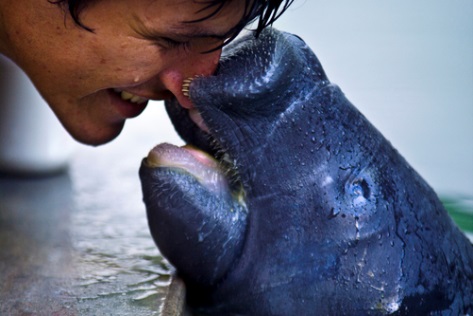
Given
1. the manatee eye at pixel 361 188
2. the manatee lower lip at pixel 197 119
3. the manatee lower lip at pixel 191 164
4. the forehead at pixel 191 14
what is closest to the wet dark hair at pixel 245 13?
the forehead at pixel 191 14

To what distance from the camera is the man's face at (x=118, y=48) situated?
8.68 feet

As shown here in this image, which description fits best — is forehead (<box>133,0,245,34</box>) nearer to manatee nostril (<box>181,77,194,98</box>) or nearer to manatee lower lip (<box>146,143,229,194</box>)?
manatee nostril (<box>181,77,194,98</box>)

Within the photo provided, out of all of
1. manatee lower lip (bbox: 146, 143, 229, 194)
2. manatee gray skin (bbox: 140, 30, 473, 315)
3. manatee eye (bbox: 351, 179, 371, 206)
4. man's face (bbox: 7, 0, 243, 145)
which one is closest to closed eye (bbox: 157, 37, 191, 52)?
man's face (bbox: 7, 0, 243, 145)

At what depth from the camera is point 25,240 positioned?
3.30 m

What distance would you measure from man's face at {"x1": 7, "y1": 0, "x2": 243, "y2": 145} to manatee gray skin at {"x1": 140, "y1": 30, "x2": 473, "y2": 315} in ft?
0.41

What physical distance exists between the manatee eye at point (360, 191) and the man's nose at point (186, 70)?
539 mm

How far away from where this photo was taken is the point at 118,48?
9.07 ft

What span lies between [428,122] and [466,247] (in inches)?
160

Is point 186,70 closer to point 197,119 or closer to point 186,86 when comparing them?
point 186,86

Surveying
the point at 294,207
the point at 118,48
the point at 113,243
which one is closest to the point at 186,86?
the point at 118,48

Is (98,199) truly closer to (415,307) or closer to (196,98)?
(196,98)

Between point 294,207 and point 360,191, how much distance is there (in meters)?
0.20

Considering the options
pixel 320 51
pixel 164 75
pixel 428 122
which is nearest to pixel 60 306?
pixel 164 75

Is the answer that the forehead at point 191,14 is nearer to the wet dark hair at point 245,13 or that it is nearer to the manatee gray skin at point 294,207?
the wet dark hair at point 245,13
